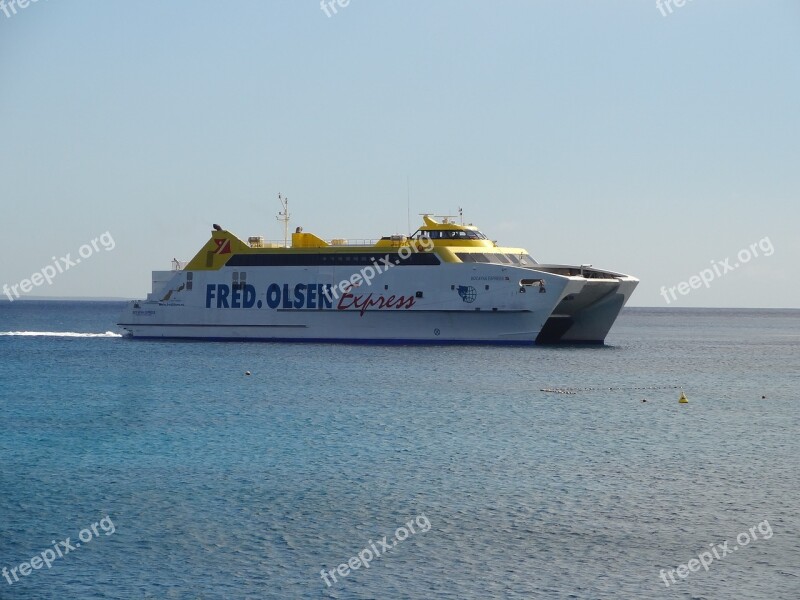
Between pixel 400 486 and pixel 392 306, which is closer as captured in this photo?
pixel 400 486

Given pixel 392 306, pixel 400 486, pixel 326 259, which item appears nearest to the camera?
pixel 400 486

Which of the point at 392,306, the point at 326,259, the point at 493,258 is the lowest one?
the point at 392,306

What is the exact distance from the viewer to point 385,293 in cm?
5234

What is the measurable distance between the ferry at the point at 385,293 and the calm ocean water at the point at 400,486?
28.1 ft

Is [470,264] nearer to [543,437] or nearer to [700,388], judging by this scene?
[700,388]

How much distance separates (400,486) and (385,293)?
3200cm

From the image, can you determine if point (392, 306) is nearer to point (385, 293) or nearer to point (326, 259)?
point (385, 293)

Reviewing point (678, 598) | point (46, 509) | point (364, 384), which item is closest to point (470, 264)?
point (364, 384)

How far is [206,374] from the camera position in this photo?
4456cm

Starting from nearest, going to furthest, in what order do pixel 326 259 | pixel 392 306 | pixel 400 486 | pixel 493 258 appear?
pixel 400 486 < pixel 493 258 < pixel 392 306 < pixel 326 259

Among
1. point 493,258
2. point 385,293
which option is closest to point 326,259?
point 385,293

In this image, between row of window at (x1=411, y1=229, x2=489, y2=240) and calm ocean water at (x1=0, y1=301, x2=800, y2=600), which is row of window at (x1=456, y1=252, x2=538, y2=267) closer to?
row of window at (x1=411, y1=229, x2=489, y2=240)

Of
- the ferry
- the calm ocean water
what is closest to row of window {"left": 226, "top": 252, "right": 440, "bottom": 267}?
the ferry

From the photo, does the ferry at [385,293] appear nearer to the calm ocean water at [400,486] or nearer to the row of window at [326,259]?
the row of window at [326,259]
